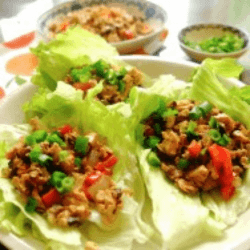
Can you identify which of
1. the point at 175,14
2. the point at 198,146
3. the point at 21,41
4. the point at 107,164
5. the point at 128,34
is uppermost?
the point at 198,146

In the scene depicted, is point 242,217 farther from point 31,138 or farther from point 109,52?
point 109,52

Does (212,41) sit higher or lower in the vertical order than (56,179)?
lower

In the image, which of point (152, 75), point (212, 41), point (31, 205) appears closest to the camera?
point (31, 205)

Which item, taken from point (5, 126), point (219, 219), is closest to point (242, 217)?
point (219, 219)

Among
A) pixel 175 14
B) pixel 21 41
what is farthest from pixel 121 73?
pixel 175 14

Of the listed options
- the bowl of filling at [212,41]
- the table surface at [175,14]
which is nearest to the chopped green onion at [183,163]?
the bowl of filling at [212,41]

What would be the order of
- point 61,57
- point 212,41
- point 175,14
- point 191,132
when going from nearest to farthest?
point 191,132
point 61,57
point 212,41
point 175,14

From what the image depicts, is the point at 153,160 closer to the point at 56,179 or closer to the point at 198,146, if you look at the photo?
Result: the point at 198,146
